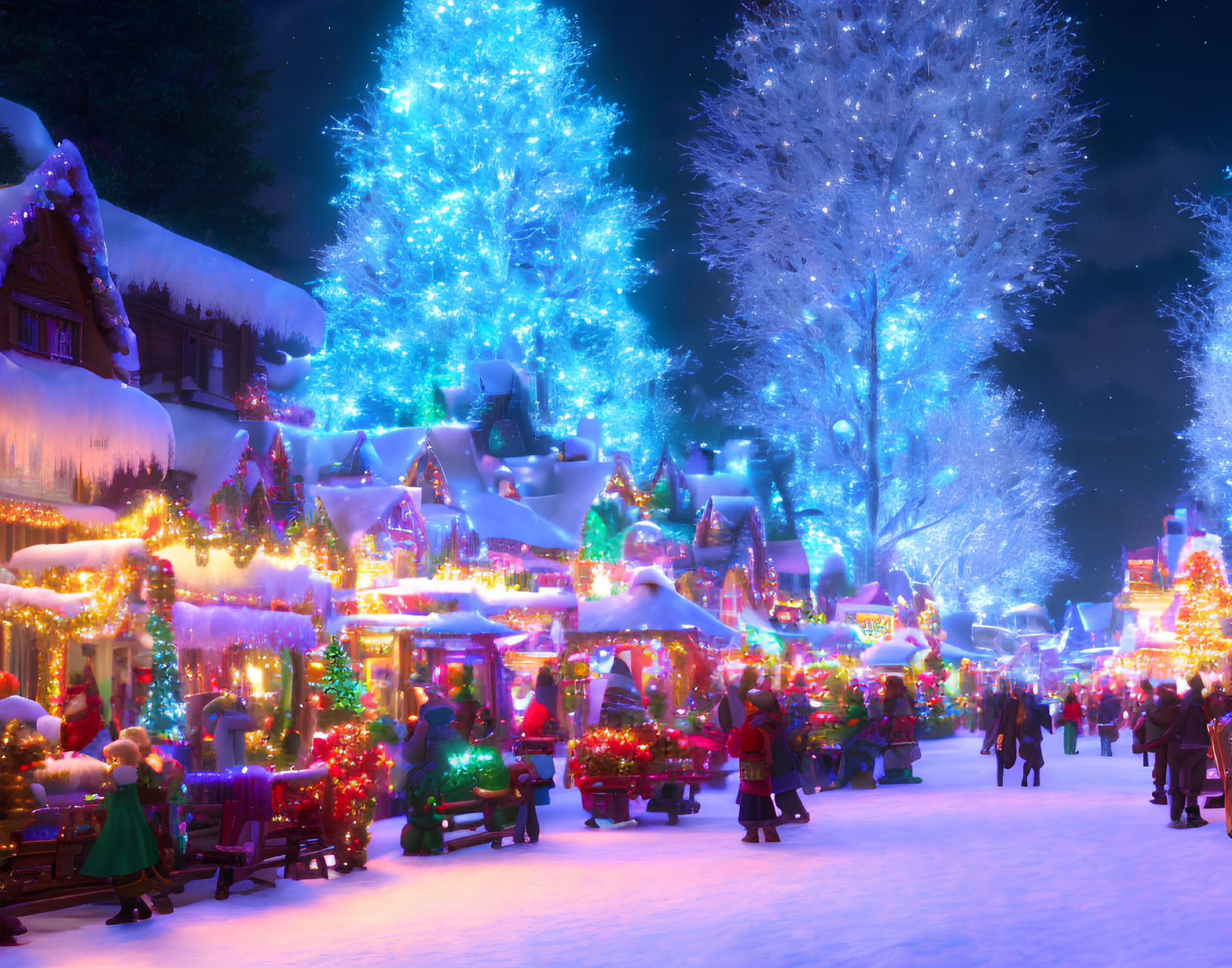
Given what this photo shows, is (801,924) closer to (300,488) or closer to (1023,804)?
(1023,804)

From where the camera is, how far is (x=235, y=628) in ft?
53.6

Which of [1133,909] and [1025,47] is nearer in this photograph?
[1133,909]

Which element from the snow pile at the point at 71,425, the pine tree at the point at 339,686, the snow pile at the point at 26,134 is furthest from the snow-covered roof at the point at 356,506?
the snow pile at the point at 71,425

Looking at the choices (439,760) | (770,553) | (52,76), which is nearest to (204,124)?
(52,76)

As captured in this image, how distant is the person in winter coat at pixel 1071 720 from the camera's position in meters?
29.8

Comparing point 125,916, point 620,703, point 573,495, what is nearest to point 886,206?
point 573,495

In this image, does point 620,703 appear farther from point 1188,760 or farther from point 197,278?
point 197,278

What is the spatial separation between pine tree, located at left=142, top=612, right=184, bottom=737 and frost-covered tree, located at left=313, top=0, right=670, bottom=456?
21121mm

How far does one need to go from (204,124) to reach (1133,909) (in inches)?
865

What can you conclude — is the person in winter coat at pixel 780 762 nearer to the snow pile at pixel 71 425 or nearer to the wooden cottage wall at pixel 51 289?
the snow pile at pixel 71 425

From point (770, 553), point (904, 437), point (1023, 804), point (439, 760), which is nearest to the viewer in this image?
point (439, 760)

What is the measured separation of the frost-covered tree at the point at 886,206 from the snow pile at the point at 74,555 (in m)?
21.6

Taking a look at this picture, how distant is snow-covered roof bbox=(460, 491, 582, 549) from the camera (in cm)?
2955

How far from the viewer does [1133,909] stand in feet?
28.9
